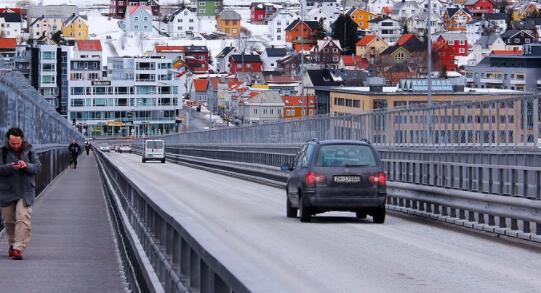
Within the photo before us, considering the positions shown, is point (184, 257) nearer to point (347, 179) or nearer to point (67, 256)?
point (67, 256)

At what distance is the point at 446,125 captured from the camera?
31.0 meters

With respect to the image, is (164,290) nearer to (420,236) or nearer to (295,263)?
(295,263)

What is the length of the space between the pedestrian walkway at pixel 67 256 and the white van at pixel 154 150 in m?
64.5

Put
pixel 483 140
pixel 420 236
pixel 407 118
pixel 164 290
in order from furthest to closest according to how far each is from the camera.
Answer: pixel 407 118 → pixel 483 140 → pixel 420 236 → pixel 164 290

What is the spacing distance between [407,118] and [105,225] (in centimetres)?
945

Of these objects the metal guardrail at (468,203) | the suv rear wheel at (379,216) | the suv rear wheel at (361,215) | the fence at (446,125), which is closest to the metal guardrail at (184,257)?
the metal guardrail at (468,203)

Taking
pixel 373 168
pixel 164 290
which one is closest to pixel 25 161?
pixel 164 290

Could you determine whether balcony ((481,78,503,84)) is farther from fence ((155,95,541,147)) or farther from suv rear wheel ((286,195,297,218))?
suv rear wheel ((286,195,297,218))

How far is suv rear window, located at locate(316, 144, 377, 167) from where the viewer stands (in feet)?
86.5

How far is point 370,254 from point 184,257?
835 cm

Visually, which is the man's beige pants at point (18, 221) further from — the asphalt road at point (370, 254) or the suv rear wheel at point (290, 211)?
the suv rear wheel at point (290, 211)

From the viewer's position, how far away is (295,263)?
60.6 feet

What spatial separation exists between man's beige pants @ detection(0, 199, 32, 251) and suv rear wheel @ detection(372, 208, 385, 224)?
8.35 meters

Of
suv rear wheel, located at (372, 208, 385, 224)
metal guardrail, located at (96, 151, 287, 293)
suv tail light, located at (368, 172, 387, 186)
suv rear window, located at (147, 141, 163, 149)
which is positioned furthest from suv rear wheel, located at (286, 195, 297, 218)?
suv rear window, located at (147, 141, 163, 149)
